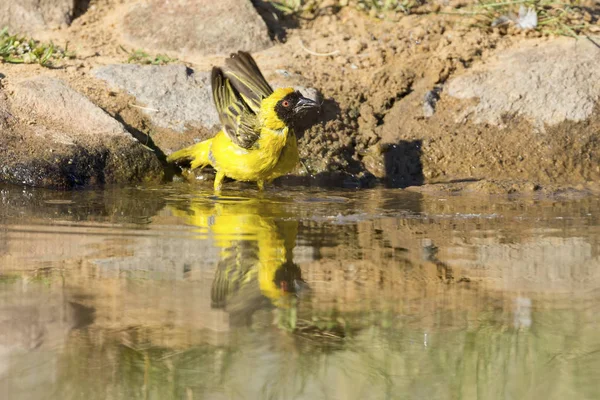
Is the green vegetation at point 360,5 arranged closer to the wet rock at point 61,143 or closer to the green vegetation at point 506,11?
the green vegetation at point 506,11

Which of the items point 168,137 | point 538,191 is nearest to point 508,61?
point 538,191

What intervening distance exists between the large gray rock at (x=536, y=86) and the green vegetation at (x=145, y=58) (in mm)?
2212

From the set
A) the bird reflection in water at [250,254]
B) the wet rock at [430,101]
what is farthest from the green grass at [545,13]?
the bird reflection in water at [250,254]

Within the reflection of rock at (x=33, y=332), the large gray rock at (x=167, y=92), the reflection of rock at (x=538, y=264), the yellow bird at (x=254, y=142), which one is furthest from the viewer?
the large gray rock at (x=167, y=92)

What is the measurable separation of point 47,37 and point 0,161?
2.01 meters

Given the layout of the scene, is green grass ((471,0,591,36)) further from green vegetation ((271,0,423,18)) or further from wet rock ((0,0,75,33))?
wet rock ((0,0,75,33))

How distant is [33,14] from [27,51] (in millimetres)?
607

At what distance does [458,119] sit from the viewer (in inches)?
270

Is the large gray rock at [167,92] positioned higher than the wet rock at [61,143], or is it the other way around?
the large gray rock at [167,92]

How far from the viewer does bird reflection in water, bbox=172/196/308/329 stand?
3334mm

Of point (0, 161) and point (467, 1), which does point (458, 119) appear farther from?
point (0, 161)

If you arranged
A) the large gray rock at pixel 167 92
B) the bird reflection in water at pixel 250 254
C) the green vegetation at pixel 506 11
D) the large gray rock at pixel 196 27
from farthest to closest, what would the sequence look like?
the green vegetation at pixel 506 11
the large gray rock at pixel 196 27
the large gray rock at pixel 167 92
the bird reflection in water at pixel 250 254

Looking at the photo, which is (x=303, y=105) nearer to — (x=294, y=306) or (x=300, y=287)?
(x=300, y=287)

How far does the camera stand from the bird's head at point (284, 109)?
19.8 ft
